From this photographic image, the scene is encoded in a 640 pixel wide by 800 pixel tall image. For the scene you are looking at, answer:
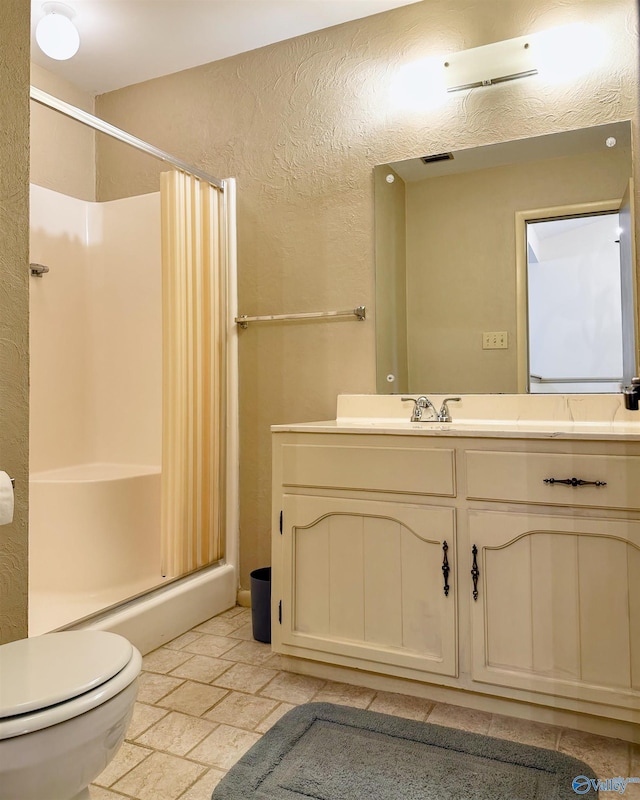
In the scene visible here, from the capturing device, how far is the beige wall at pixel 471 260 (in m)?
2.09

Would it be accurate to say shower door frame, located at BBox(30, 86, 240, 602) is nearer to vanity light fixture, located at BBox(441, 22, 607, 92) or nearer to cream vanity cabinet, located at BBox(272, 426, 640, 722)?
cream vanity cabinet, located at BBox(272, 426, 640, 722)

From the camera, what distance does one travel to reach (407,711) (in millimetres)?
1734

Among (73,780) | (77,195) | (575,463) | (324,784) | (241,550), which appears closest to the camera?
(73,780)

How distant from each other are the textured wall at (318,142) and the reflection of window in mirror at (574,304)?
38cm

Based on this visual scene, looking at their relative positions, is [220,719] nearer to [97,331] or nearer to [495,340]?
[495,340]

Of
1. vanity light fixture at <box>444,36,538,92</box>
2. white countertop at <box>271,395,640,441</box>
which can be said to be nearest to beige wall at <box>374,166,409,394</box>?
white countertop at <box>271,395,640,441</box>

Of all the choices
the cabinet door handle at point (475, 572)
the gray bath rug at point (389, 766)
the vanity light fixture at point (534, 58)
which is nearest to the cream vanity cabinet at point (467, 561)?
the cabinet door handle at point (475, 572)

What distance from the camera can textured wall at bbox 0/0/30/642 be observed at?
56.5 inches

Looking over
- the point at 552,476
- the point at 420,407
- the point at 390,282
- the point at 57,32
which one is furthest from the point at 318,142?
the point at 552,476

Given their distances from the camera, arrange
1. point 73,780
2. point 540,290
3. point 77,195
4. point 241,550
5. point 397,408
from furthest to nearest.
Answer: point 77,195 < point 241,550 < point 397,408 < point 540,290 < point 73,780

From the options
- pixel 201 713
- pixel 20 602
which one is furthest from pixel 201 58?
pixel 201 713

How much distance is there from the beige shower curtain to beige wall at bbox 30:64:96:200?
84 cm

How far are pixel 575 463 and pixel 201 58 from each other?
2.41 meters

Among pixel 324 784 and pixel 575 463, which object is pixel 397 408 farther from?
pixel 324 784
